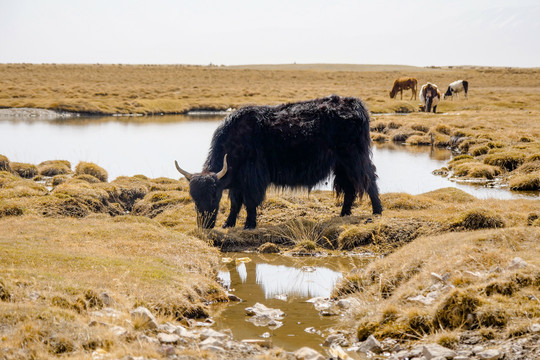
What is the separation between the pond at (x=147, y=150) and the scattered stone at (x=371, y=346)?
29.8 ft

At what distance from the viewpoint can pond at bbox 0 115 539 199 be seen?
18.0 meters

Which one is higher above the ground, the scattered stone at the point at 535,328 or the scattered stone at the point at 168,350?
the scattered stone at the point at 535,328

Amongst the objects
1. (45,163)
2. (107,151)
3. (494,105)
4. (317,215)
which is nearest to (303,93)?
(494,105)

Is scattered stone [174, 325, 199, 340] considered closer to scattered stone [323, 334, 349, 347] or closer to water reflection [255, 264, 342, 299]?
scattered stone [323, 334, 349, 347]

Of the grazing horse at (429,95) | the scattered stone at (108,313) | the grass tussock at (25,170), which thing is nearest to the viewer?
the scattered stone at (108,313)

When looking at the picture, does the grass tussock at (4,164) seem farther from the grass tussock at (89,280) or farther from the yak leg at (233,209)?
the yak leg at (233,209)

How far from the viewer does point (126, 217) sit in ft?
35.7

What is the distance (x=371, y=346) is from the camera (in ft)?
19.7

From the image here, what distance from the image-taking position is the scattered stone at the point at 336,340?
6289mm

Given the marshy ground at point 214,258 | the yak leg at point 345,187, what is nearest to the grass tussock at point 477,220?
the marshy ground at point 214,258

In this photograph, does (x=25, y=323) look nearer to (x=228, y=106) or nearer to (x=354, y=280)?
(x=354, y=280)

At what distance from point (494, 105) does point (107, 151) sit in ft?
83.3

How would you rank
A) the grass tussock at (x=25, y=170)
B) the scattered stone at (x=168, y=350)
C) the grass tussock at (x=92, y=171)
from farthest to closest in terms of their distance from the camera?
the grass tussock at (x=25, y=170) → the grass tussock at (x=92, y=171) → the scattered stone at (x=168, y=350)

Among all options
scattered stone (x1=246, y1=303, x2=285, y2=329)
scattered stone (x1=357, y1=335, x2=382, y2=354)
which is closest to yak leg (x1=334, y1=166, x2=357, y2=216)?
scattered stone (x1=246, y1=303, x2=285, y2=329)
